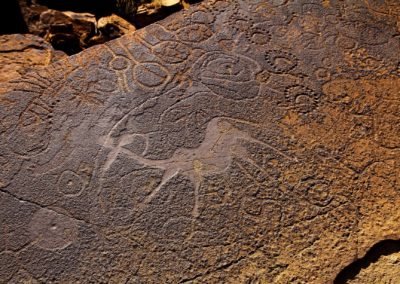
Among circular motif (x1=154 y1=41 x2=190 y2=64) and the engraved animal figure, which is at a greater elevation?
circular motif (x1=154 y1=41 x2=190 y2=64)

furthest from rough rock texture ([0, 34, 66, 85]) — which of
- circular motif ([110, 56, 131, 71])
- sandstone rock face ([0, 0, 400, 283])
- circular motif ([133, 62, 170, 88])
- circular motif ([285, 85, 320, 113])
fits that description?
circular motif ([285, 85, 320, 113])

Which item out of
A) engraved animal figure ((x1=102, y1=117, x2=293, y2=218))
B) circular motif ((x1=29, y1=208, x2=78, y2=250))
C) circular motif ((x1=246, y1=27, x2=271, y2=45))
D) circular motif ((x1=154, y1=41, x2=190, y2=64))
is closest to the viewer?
circular motif ((x1=29, y1=208, x2=78, y2=250))

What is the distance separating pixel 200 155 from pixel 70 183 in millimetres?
455

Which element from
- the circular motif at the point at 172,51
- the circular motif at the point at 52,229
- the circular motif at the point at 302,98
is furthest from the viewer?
the circular motif at the point at 172,51

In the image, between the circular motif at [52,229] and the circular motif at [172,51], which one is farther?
the circular motif at [172,51]

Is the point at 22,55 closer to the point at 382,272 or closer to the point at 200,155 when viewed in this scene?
the point at 200,155

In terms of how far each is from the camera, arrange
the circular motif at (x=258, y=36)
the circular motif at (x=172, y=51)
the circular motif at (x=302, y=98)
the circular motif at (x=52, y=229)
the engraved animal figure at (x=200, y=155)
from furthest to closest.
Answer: the circular motif at (x=258, y=36) < the circular motif at (x=172, y=51) < the circular motif at (x=302, y=98) < the engraved animal figure at (x=200, y=155) < the circular motif at (x=52, y=229)

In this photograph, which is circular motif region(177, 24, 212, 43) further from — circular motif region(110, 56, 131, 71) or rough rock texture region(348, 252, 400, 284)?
rough rock texture region(348, 252, 400, 284)

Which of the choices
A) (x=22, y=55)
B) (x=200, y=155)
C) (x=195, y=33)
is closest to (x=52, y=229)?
(x=200, y=155)

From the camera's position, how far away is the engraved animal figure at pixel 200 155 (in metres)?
1.61

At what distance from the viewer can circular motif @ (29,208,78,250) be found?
1453 millimetres

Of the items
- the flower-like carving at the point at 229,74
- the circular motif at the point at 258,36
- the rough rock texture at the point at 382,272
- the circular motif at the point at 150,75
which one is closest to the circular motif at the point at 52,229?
the circular motif at the point at 150,75

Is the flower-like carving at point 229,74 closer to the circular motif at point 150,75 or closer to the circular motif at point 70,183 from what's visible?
the circular motif at point 150,75

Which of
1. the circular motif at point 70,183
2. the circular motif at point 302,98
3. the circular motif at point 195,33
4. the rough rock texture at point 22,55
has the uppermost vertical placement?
the circular motif at point 195,33
